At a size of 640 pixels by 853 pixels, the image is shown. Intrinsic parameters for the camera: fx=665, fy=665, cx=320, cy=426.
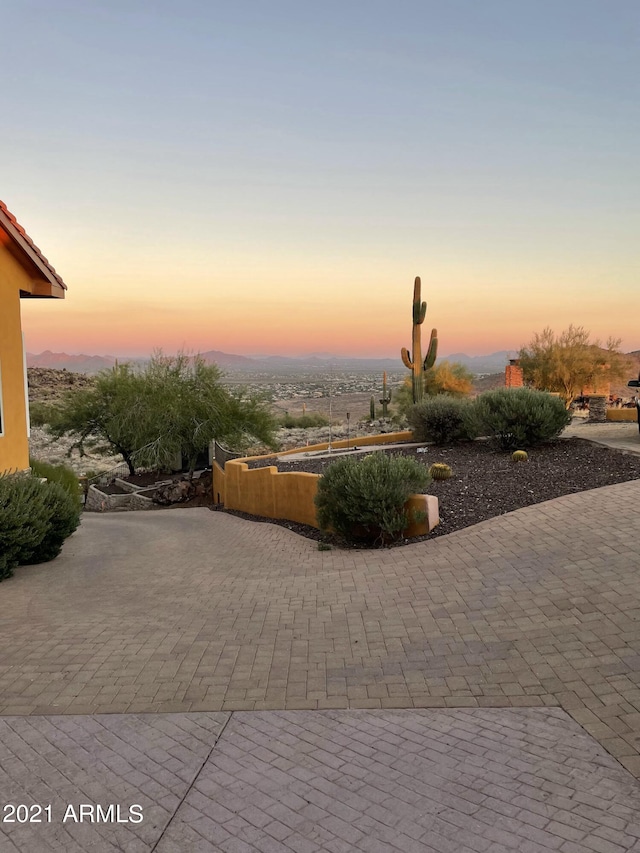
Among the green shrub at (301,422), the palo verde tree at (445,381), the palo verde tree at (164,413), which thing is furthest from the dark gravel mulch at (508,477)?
the green shrub at (301,422)

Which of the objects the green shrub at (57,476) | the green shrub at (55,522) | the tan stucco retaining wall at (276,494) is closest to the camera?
the green shrub at (55,522)

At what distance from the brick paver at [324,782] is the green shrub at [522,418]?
39.0 feet

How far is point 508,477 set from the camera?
44.0 ft

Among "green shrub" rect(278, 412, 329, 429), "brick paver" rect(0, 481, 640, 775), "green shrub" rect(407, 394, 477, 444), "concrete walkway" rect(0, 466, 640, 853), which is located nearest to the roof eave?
"brick paver" rect(0, 481, 640, 775)

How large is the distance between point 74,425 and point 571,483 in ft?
75.4

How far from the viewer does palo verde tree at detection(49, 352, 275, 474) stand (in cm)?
2647

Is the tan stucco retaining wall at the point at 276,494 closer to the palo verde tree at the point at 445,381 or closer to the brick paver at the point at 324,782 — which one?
the brick paver at the point at 324,782

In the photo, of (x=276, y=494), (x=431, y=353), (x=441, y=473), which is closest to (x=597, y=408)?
(x=431, y=353)

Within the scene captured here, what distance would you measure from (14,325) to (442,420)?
1169 cm

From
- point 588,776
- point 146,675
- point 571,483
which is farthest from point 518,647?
point 571,483

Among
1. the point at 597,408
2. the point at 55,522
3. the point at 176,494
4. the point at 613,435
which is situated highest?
the point at 597,408

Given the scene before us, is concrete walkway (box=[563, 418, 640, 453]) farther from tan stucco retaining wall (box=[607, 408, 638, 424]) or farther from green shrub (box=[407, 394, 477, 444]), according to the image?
green shrub (box=[407, 394, 477, 444])

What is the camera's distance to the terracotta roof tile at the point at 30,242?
36.7 ft

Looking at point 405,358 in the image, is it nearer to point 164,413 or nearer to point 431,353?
point 431,353
